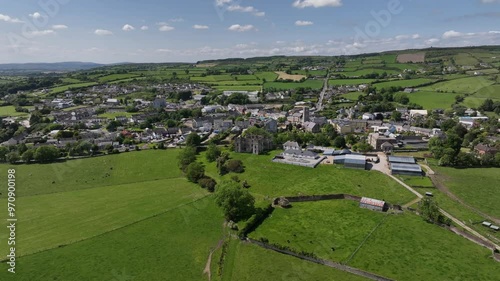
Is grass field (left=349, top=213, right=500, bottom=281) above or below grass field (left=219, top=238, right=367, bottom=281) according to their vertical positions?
above

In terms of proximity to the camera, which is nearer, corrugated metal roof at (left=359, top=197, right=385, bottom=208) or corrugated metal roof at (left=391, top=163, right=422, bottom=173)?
corrugated metal roof at (left=359, top=197, right=385, bottom=208)

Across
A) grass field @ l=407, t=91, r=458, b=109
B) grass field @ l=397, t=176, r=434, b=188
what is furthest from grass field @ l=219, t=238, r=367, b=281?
grass field @ l=407, t=91, r=458, b=109

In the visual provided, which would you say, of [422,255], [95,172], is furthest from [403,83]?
[95,172]

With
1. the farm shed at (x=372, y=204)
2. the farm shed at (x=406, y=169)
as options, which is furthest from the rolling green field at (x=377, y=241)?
the farm shed at (x=406, y=169)

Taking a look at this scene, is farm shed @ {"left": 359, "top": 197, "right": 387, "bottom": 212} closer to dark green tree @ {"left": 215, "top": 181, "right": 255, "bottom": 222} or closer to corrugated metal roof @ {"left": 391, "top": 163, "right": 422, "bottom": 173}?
corrugated metal roof @ {"left": 391, "top": 163, "right": 422, "bottom": 173}

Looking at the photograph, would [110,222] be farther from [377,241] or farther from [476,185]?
[476,185]

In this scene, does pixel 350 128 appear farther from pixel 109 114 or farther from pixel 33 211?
A: pixel 109 114

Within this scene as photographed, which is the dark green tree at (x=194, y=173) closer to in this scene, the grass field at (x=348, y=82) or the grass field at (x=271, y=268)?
the grass field at (x=271, y=268)
